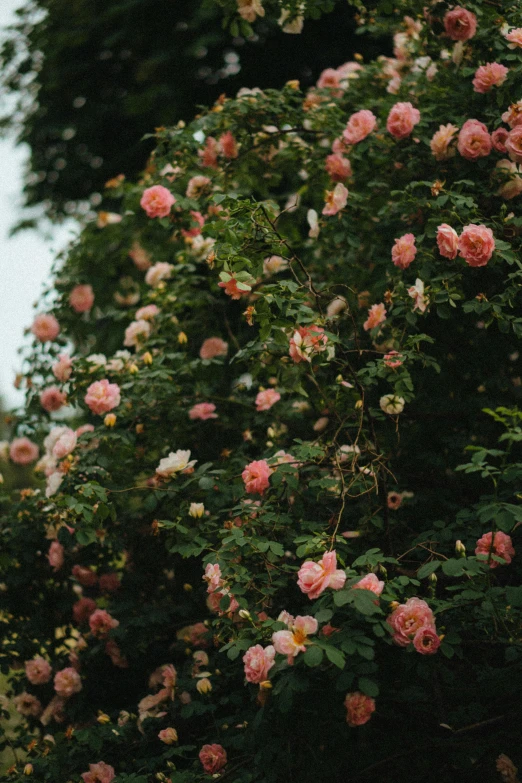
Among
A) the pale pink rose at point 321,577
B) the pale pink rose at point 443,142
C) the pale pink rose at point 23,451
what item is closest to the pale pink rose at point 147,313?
the pale pink rose at point 23,451

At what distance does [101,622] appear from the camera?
2621 mm

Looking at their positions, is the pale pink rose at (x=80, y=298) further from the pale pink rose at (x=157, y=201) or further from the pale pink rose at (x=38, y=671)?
the pale pink rose at (x=38, y=671)

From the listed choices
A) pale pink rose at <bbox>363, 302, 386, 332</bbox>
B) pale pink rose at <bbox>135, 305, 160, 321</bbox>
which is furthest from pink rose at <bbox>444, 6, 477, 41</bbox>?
pale pink rose at <bbox>135, 305, 160, 321</bbox>

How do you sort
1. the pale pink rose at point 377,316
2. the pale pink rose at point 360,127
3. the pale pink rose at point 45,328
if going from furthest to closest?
the pale pink rose at point 45,328, the pale pink rose at point 360,127, the pale pink rose at point 377,316

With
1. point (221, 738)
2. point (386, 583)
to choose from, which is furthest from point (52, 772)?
point (386, 583)

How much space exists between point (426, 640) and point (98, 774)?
3.60ft

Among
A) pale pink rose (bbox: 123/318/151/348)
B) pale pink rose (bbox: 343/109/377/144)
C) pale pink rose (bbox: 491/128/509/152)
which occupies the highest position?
pale pink rose (bbox: 343/109/377/144)

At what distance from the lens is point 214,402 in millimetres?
2904

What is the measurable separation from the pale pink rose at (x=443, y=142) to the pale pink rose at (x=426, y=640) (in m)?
1.57

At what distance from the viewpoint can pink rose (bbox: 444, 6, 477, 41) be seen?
96.6 inches

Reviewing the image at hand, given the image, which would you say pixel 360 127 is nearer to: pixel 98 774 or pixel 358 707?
pixel 358 707

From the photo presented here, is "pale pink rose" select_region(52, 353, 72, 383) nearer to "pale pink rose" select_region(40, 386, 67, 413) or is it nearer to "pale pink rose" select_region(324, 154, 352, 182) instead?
"pale pink rose" select_region(40, 386, 67, 413)

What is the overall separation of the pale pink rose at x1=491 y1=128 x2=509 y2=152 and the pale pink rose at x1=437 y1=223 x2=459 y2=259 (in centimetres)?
45

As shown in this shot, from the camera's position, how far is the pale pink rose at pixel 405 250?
2.22 metres
